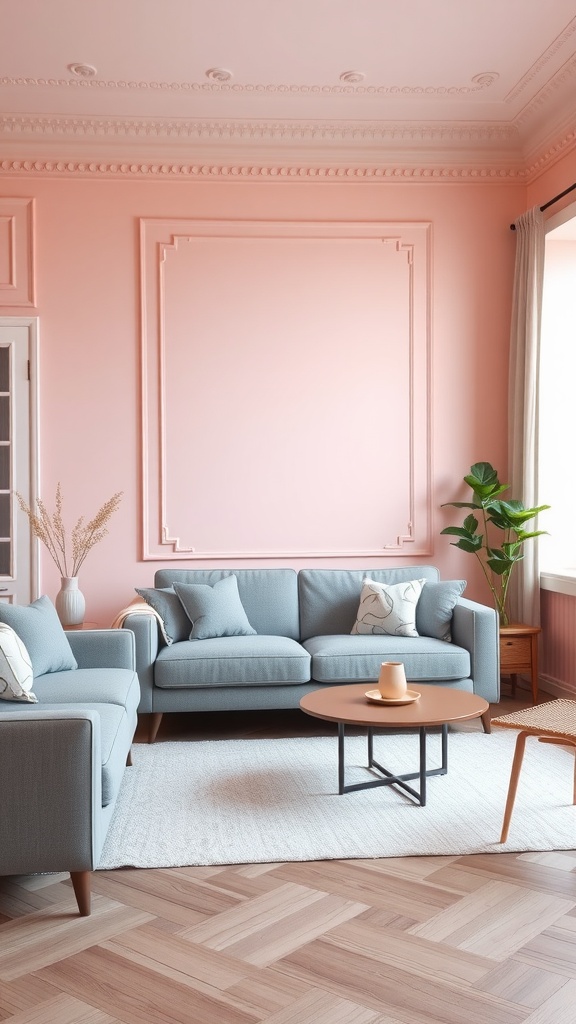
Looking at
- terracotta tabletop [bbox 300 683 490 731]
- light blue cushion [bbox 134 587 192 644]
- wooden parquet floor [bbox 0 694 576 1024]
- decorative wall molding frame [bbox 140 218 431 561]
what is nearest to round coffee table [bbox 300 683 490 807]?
terracotta tabletop [bbox 300 683 490 731]

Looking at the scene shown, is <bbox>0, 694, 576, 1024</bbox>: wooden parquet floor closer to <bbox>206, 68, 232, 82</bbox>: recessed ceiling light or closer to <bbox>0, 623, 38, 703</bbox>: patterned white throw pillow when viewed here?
<bbox>0, 623, 38, 703</bbox>: patterned white throw pillow

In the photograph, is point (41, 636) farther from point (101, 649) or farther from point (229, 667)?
point (229, 667)

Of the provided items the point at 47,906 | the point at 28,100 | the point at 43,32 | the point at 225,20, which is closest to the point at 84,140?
the point at 28,100

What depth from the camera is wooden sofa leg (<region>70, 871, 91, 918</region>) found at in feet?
8.02

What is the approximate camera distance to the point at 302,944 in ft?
7.45

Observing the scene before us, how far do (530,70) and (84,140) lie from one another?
2540 mm

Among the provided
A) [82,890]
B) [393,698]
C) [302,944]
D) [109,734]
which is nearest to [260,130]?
[393,698]

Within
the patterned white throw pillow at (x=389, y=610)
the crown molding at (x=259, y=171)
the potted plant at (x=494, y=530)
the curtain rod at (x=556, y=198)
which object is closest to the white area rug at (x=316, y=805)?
the patterned white throw pillow at (x=389, y=610)

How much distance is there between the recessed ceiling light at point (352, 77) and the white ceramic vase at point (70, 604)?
3.05m

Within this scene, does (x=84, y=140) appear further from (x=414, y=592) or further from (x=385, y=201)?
(x=414, y=592)

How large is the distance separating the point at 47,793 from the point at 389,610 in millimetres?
2618

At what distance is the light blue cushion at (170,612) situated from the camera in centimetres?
460

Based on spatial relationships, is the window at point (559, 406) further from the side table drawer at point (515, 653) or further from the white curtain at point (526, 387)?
the side table drawer at point (515, 653)

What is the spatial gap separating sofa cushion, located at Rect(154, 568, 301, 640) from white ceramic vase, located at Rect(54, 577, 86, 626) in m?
0.44
